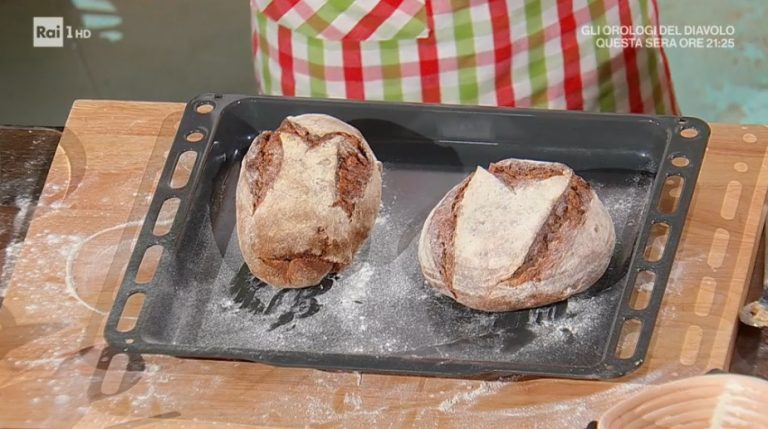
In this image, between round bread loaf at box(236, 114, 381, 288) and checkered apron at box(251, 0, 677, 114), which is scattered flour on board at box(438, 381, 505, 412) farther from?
checkered apron at box(251, 0, 677, 114)

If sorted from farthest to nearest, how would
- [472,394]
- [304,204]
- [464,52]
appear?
[464,52] → [304,204] → [472,394]

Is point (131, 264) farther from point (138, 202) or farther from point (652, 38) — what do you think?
point (652, 38)

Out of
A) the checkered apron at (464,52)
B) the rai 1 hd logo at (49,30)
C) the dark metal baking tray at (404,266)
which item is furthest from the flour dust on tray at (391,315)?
the rai 1 hd logo at (49,30)

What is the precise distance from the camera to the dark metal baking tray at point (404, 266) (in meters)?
1.47

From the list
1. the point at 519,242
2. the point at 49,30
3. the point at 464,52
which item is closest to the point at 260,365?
the point at 519,242

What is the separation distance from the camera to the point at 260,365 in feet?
4.96

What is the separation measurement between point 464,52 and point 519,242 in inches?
16.5

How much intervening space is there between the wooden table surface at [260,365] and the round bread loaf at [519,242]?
0.11 meters

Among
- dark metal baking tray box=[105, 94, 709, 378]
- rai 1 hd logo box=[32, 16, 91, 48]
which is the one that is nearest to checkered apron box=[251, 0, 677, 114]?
dark metal baking tray box=[105, 94, 709, 378]

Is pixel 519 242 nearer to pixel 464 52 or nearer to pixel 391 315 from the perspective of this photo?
pixel 391 315

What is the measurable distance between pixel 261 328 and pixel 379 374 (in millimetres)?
170

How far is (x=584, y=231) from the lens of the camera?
1.52m

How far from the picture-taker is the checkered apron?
5.86 ft

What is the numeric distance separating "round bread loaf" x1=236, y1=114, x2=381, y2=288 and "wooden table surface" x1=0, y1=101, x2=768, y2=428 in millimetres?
155
